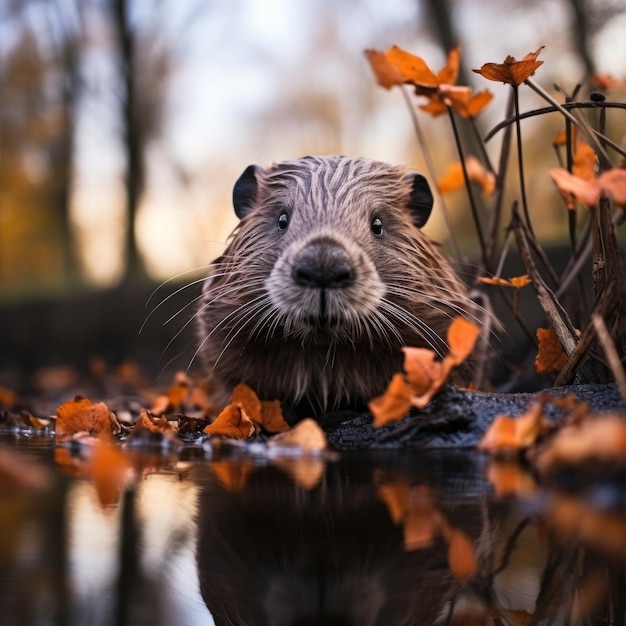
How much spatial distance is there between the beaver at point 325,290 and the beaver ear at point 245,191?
0.04m

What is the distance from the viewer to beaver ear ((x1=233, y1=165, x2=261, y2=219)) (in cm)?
365

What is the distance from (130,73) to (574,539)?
1152 cm

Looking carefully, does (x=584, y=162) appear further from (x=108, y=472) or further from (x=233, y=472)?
(x=108, y=472)

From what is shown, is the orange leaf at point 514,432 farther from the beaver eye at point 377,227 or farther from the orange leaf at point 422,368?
the beaver eye at point 377,227

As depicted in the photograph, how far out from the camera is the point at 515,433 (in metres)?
2.27

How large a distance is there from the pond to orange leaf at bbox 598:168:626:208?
88 centimetres

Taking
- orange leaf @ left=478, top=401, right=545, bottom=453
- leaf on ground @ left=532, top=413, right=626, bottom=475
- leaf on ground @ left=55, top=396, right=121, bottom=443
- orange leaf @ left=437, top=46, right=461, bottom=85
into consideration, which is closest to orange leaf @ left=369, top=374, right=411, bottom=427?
orange leaf @ left=478, top=401, right=545, bottom=453

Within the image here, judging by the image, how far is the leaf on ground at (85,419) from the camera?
3.14 meters

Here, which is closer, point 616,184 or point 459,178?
point 616,184

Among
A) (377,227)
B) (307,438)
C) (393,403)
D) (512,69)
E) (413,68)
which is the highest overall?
(413,68)

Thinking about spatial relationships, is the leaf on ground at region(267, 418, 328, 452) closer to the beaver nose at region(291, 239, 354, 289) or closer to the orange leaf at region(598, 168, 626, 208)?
the beaver nose at region(291, 239, 354, 289)

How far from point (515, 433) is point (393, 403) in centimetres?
42

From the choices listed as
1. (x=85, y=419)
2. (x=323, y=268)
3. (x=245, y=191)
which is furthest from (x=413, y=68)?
(x=85, y=419)

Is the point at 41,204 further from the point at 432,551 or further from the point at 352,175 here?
the point at 432,551
